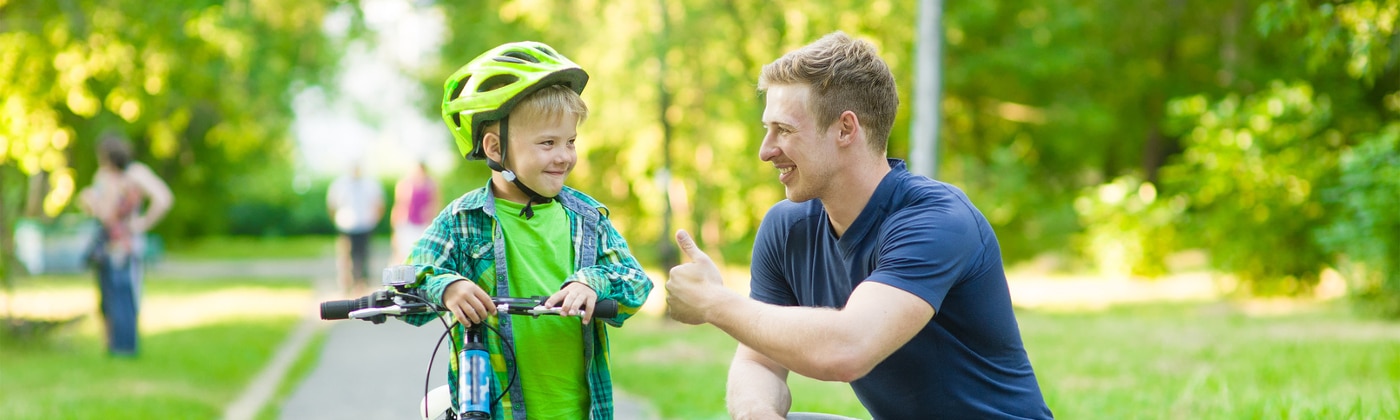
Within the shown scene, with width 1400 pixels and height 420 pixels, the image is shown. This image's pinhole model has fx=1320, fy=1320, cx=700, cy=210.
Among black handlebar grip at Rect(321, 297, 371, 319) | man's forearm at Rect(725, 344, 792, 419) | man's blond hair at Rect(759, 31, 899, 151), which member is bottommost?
man's forearm at Rect(725, 344, 792, 419)

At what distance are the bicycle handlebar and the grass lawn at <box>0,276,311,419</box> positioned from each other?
15.5 feet

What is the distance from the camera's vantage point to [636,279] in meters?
3.41

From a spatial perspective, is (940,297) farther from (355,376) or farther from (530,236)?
(355,376)

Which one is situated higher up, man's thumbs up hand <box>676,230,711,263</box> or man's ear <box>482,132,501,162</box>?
man's ear <box>482,132,501,162</box>

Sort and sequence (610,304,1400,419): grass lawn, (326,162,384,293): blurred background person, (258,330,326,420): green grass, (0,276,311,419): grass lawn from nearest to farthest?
(610,304,1400,419): grass lawn → (0,276,311,419): grass lawn → (258,330,326,420): green grass → (326,162,384,293): blurred background person

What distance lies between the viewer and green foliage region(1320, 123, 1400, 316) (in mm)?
10023

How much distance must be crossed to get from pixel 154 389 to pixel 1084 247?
1517 cm

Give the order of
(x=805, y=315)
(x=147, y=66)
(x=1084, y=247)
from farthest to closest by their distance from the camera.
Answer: (x=1084, y=247)
(x=147, y=66)
(x=805, y=315)

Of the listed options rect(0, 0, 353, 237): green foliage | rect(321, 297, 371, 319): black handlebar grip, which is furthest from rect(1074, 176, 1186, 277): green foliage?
rect(321, 297, 371, 319): black handlebar grip

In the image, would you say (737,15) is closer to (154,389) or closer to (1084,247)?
(154,389)

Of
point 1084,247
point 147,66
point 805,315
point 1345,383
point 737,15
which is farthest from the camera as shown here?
point 1084,247

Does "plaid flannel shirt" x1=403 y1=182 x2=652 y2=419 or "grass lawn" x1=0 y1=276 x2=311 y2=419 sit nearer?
"plaid flannel shirt" x1=403 y1=182 x2=652 y2=419

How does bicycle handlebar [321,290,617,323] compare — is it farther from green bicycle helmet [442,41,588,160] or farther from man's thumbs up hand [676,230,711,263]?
green bicycle helmet [442,41,588,160]

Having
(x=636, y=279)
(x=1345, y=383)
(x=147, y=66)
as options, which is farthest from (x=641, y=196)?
(x=636, y=279)
